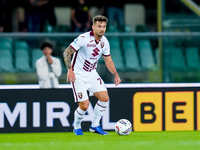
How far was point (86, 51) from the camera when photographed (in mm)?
7945

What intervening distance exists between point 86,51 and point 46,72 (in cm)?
243

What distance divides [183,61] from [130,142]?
4.66 m

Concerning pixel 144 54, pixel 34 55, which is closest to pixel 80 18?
pixel 144 54

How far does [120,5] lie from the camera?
13.7 m

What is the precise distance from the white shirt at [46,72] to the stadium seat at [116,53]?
3.87 feet

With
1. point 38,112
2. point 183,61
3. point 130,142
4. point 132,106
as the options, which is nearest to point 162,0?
point 183,61

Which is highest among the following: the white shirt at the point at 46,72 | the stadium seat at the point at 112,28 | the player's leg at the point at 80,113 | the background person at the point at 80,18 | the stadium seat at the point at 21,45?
the background person at the point at 80,18

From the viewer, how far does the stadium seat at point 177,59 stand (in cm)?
1104

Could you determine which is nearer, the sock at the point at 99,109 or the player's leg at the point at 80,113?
the player's leg at the point at 80,113

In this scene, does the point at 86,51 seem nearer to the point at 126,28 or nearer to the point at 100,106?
the point at 100,106

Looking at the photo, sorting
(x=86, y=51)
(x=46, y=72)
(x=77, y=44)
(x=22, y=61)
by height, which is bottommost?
(x=46, y=72)

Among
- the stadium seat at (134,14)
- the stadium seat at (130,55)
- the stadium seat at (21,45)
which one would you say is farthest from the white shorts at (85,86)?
the stadium seat at (134,14)

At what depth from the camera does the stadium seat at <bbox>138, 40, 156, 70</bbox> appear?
36.6ft

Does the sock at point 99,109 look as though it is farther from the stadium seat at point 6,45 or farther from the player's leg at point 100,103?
the stadium seat at point 6,45
